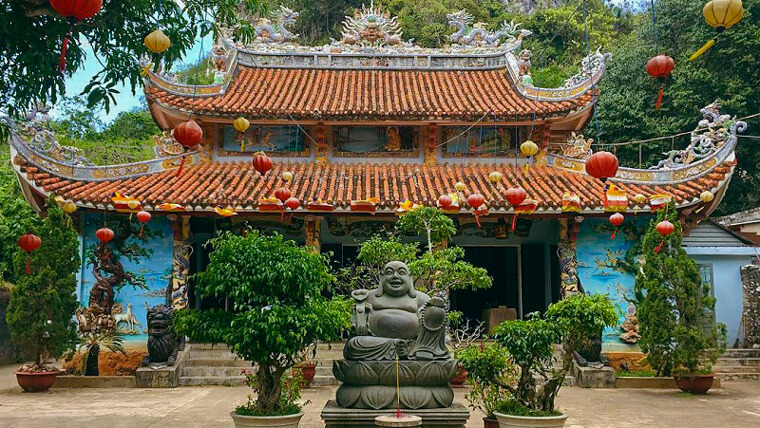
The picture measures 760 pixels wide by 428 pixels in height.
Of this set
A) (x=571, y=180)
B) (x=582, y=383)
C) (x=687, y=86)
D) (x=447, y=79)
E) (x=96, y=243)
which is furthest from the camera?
(x=687, y=86)

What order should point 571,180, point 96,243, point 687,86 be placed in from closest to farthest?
point 96,243, point 571,180, point 687,86

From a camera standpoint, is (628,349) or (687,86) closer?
(628,349)

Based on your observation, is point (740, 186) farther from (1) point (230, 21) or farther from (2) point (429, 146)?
(1) point (230, 21)

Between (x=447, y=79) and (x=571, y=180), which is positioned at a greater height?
(x=447, y=79)

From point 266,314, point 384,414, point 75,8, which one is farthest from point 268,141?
point 75,8

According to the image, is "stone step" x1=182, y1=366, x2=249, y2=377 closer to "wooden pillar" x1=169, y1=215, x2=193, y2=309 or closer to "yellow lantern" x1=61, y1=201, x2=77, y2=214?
"wooden pillar" x1=169, y1=215, x2=193, y2=309

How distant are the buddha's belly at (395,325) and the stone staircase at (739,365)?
8.48m

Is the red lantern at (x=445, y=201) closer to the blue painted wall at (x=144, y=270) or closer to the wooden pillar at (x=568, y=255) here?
the wooden pillar at (x=568, y=255)

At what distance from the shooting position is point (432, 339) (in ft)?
25.0

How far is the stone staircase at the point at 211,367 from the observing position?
12.1 metres

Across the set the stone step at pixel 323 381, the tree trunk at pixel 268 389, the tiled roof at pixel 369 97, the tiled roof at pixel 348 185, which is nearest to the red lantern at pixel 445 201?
the tiled roof at pixel 348 185

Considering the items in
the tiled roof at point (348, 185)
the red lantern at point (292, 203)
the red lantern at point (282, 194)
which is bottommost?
the red lantern at point (292, 203)

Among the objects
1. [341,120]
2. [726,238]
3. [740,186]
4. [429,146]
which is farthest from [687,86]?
[341,120]

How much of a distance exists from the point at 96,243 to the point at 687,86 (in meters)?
19.3
